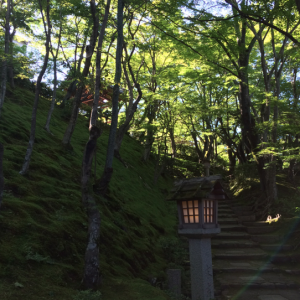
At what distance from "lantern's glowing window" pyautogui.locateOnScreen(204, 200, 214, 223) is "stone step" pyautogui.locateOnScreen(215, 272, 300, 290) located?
2255 mm

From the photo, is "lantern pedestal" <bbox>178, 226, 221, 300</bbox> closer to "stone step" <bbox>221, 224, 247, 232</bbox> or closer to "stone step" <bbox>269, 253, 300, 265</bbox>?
"stone step" <bbox>269, 253, 300, 265</bbox>

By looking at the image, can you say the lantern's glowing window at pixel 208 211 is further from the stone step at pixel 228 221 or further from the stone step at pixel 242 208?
the stone step at pixel 242 208

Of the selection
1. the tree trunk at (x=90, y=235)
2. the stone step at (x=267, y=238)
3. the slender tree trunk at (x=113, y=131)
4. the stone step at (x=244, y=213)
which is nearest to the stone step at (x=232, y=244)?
the stone step at (x=267, y=238)

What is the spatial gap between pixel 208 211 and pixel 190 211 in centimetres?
36

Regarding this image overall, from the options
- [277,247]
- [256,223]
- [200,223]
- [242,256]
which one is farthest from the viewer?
[256,223]

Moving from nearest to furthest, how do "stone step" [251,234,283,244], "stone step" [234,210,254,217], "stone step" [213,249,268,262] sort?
"stone step" [213,249,268,262], "stone step" [251,234,283,244], "stone step" [234,210,254,217]

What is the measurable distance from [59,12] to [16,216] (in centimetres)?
823

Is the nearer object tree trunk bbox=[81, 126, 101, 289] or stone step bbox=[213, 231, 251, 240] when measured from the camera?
tree trunk bbox=[81, 126, 101, 289]

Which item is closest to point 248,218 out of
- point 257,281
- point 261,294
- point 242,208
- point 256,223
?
point 256,223

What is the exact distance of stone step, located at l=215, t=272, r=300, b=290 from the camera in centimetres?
671

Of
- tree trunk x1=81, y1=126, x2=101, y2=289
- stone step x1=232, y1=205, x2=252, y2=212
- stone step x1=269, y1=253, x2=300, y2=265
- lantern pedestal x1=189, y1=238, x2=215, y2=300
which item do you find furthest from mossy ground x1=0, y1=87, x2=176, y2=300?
stone step x1=232, y1=205, x2=252, y2=212

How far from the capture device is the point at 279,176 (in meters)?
15.3

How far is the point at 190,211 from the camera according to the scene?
560 centimetres

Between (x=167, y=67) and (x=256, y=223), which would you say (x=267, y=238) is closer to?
(x=256, y=223)
